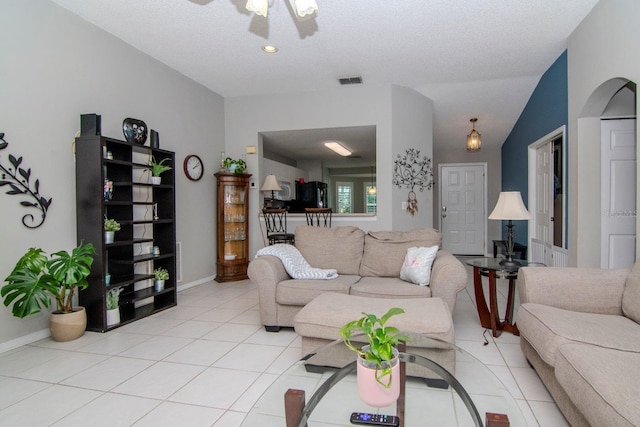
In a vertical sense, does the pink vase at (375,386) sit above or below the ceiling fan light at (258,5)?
below

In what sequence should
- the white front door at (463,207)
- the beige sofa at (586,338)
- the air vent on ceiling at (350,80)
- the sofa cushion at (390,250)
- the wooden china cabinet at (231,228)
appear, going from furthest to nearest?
the white front door at (463,207)
the wooden china cabinet at (231,228)
the air vent on ceiling at (350,80)
the sofa cushion at (390,250)
the beige sofa at (586,338)

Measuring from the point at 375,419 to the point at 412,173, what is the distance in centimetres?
440

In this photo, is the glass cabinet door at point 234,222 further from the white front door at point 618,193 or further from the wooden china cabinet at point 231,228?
the white front door at point 618,193

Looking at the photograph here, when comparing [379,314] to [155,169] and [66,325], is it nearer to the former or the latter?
[66,325]

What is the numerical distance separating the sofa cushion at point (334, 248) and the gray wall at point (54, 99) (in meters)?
2.13

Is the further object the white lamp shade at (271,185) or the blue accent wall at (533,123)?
the white lamp shade at (271,185)

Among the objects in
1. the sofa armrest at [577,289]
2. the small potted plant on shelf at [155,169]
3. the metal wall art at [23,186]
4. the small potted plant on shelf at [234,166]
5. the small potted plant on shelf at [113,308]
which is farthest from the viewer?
the small potted plant on shelf at [234,166]

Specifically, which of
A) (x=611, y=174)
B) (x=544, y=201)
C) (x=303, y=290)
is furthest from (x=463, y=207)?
(x=303, y=290)

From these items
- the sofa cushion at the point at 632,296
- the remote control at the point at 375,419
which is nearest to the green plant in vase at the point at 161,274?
the remote control at the point at 375,419

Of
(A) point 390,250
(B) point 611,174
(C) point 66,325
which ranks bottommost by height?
(C) point 66,325

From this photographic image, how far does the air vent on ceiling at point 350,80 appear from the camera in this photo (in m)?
4.82

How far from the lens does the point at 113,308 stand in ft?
10.4

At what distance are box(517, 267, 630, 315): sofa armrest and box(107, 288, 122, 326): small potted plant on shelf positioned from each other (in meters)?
3.29

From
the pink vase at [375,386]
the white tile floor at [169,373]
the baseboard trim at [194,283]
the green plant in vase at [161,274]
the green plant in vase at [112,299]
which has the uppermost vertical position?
the pink vase at [375,386]
